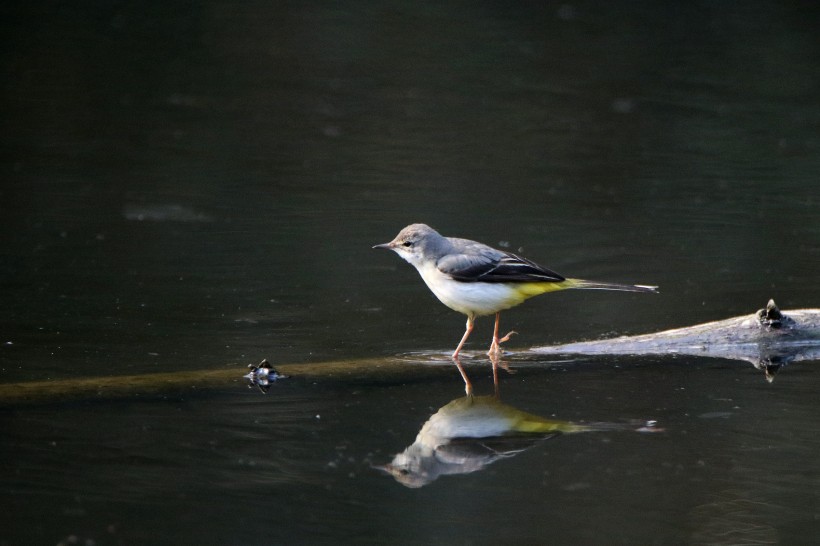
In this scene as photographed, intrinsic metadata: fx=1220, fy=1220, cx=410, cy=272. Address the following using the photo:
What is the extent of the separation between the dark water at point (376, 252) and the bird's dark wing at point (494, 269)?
472mm

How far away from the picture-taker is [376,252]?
9.36m

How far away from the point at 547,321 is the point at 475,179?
396cm

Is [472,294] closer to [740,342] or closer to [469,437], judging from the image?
Result: [469,437]

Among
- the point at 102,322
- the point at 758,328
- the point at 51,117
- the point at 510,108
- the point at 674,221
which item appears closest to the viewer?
the point at 758,328

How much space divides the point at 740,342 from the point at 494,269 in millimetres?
1425

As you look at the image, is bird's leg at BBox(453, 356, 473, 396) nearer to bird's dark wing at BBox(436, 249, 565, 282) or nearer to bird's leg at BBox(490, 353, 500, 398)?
bird's leg at BBox(490, 353, 500, 398)

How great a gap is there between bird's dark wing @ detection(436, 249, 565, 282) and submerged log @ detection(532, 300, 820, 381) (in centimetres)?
41

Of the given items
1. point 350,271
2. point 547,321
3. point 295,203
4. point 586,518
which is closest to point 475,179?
point 295,203

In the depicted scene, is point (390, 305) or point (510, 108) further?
point (510, 108)

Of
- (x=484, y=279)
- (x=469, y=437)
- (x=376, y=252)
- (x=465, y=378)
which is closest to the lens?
(x=469, y=437)

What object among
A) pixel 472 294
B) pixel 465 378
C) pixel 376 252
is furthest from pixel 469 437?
pixel 376 252

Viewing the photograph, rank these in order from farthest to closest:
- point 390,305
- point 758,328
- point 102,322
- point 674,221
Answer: point 674,221 → point 390,305 → point 102,322 → point 758,328

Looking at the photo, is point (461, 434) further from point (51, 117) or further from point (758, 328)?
point (51, 117)

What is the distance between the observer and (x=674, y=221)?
34.1ft
